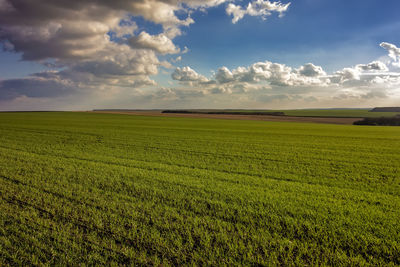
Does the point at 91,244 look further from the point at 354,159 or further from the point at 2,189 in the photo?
the point at 354,159

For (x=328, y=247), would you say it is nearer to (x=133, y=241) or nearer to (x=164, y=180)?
(x=133, y=241)

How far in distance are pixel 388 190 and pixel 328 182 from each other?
73.8 inches

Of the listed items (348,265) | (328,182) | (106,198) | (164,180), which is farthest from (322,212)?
(106,198)

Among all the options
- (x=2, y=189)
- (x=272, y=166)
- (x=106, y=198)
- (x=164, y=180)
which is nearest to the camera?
(x=106, y=198)

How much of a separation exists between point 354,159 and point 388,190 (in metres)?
5.82

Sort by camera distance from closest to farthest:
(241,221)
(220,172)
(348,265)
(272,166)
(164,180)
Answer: (348,265) < (241,221) < (164,180) < (220,172) < (272,166)

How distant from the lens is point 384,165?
11.2m

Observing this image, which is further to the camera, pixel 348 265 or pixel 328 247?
pixel 328 247

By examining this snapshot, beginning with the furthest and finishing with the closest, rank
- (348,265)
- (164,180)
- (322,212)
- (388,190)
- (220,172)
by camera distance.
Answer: (220,172) → (164,180) → (388,190) → (322,212) → (348,265)

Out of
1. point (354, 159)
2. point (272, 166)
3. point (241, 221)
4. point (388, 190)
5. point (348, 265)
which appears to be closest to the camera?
point (348, 265)

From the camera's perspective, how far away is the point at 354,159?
12.6 m

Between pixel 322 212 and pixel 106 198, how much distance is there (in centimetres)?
635

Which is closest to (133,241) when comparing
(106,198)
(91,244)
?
(91,244)

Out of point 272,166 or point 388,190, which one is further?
point 272,166
